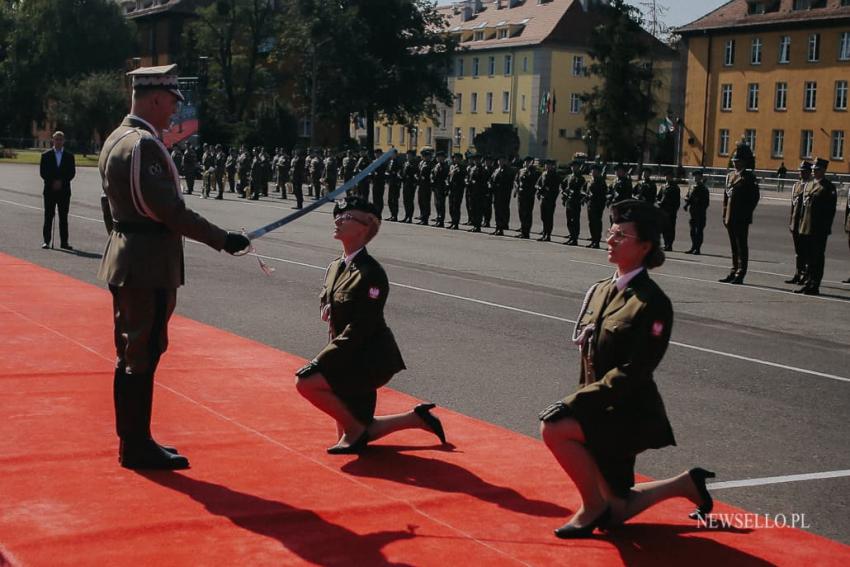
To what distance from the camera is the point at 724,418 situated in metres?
8.09

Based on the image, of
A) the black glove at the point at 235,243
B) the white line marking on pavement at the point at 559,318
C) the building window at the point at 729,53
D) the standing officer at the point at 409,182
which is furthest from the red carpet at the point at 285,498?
the building window at the point at 729,53

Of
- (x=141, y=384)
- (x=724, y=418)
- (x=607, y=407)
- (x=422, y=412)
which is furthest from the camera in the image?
(x=724, y=418)

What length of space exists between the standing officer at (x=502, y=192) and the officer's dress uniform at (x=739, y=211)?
8850 mm

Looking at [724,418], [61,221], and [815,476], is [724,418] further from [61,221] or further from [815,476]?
[61,221]

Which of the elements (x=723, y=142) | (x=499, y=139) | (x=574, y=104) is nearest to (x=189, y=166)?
(x=499, y=139)

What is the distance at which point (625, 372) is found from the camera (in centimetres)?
490

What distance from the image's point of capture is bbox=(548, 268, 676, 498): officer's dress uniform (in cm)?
489

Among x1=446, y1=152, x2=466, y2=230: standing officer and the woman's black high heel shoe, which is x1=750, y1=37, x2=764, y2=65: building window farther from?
the woman's black high heel shoe

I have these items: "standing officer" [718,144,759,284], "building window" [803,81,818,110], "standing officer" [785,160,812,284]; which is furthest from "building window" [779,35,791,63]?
"standing officer" [785,160,812,284]

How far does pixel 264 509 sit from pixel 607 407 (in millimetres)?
1689

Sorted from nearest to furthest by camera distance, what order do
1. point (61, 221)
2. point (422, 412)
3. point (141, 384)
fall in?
point (141, 384) → point (422, 412) → point (61, 221)

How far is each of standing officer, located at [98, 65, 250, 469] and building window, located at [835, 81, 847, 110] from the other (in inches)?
2618

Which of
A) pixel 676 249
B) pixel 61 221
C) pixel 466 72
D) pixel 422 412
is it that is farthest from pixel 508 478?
pixel 466 72

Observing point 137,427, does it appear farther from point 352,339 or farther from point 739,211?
point 739,211
